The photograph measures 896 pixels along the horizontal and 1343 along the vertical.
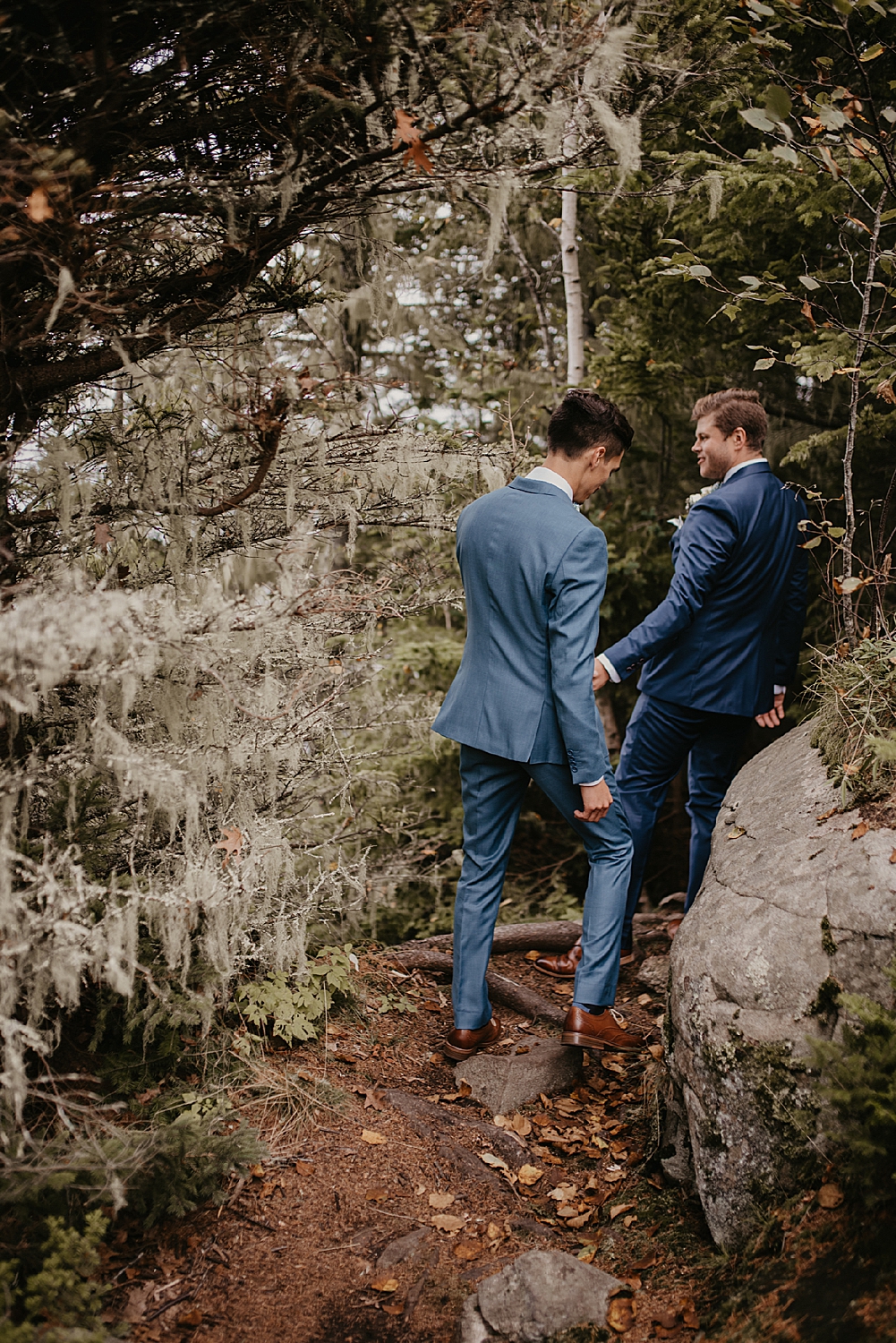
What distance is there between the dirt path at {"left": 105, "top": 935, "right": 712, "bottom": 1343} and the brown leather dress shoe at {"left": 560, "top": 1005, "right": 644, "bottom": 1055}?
231mm

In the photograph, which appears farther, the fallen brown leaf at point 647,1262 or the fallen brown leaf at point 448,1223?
the fallen brown leaf at point 448,1223

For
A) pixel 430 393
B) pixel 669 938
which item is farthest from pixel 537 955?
pixel 430 393

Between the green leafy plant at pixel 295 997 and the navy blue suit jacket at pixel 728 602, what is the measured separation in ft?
6.34

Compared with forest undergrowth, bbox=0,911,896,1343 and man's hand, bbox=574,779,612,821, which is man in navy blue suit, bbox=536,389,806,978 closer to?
man's hand, bbox=574,779,612,821

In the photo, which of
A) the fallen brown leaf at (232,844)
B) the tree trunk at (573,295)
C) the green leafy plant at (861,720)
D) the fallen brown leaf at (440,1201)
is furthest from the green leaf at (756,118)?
the fallen brown leaf at (440,1201)

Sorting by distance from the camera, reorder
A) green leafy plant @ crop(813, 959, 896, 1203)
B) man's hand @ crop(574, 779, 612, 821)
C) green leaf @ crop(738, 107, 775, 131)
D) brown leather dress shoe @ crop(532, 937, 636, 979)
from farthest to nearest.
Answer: brown leather dress shoe @ crop(532, 937, 636, 979), man's hand @ crop(574, 779, 612, 821), green leaf @ crop(738, 107, 775, 131), green leafy plant @ crop(813, 959, 896, 1203)

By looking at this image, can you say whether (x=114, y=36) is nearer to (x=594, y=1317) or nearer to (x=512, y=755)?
(x=512, y=755)

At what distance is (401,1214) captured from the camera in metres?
2.96

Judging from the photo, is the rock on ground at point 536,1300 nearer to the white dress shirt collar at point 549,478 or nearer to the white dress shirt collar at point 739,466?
the white dress shirt collar at point 549,478

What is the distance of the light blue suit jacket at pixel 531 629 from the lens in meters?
3.37

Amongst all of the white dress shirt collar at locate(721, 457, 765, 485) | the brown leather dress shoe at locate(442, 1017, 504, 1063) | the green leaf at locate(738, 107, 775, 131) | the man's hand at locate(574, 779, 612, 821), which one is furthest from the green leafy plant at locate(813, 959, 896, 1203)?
the green leaf at locate(738, 107, 775, 131)

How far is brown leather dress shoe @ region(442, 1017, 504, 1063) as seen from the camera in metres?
3.77

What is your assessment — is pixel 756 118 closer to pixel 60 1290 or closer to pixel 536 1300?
pixel 536 1300

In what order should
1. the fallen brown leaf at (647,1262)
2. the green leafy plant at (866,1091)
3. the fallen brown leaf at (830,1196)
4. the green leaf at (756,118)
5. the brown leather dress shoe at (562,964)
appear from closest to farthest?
the green leafy plant at (866,1091)
the fallen brown leaf at (830,1196)
the fallen brown leaf at (647,1262)
the green leaf at (756,118)
the brown leather dress shoe at (562,964)
